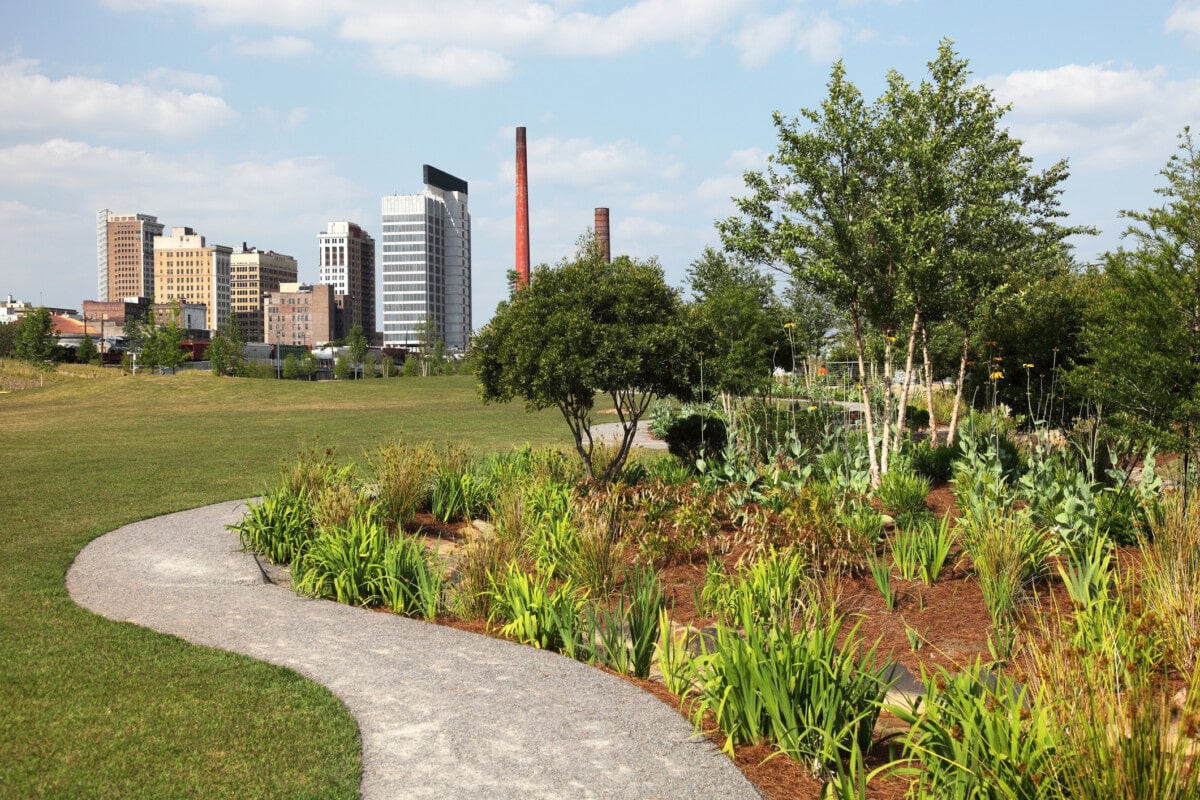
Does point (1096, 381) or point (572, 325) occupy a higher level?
point (572, 325)

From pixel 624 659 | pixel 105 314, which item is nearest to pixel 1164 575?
pixel 624 659

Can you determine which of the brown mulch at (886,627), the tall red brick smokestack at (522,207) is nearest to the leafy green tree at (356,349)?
the tall red brick smokestack at (522,207)

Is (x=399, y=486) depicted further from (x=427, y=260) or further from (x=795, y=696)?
(x=427, y=260)

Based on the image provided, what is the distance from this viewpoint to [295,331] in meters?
177

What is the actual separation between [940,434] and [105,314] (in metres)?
170

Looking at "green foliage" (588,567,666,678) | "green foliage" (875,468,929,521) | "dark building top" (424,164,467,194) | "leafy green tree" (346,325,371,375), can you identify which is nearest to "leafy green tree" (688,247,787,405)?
"green foliage" (875,468,929,521)

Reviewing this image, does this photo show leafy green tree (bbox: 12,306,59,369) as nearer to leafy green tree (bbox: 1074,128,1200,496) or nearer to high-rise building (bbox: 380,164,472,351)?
leafy green tree (bbox: 1074,128,1200,496)

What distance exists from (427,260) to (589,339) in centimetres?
16408

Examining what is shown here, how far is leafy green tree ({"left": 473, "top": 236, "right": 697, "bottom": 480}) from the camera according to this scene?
10398 millimetres

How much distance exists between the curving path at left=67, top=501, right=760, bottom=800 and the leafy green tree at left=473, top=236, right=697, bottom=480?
Result: 4.14 meters

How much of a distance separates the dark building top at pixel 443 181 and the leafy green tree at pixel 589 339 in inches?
6679

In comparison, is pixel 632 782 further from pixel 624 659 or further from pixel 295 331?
pixel 295 331

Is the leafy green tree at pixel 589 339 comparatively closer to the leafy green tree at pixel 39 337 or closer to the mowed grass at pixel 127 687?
the mowed grass at pixel 127 687

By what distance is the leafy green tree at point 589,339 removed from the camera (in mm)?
10398
